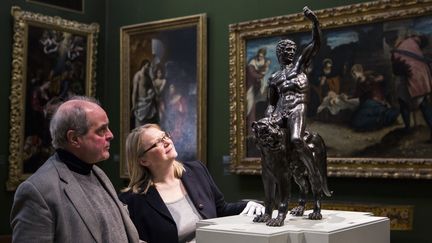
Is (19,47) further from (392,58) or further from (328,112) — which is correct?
(392,58)

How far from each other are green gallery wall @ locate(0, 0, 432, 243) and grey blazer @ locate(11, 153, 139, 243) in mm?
4799

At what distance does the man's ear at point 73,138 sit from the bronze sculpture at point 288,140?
114 centimetres

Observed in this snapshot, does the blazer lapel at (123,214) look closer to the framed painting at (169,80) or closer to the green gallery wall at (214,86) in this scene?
the green gallery wall at (214,86)

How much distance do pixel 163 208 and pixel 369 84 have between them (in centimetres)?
390

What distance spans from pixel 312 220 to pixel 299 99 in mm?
860

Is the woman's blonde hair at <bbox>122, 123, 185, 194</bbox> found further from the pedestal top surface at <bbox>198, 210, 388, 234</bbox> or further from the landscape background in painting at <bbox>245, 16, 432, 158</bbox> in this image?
the landscape background in painting at <bbox>245, 16, 432, 158</bbox>

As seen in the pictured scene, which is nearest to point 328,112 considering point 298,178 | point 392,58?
point 392,58

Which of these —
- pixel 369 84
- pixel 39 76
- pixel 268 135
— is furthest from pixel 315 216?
pixel 39 76

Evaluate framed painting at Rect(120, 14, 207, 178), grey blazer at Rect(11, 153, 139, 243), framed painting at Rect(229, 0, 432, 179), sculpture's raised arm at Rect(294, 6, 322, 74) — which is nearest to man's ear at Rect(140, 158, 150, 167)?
grey blazer at Rect(11, 153, 139, 243)

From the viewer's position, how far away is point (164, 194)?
5.25 meters

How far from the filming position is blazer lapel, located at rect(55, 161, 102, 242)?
12.4ft

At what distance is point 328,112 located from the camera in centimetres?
820

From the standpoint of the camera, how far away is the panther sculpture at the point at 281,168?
3.97 metres

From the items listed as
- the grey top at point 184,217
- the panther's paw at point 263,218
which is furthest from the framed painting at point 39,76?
the panther's paw at point 263,218
